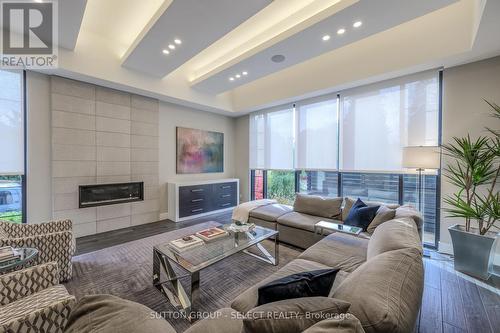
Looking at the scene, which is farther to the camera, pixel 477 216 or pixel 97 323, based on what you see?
pixel 477 216

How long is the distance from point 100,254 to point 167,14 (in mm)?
3388

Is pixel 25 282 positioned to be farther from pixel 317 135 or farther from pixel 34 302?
pixel 317 135

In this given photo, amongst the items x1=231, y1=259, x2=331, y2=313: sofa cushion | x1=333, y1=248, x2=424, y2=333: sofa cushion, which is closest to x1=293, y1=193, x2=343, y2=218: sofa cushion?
x1=231, y1=259, x2=331, y2=313: sofa cushion

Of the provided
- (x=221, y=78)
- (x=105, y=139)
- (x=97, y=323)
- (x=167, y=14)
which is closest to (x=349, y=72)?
(x=221, y=78)

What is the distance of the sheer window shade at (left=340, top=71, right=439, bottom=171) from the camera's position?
337cm

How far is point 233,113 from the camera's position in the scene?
6.09 m

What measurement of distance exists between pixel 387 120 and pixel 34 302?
4788 millimetres

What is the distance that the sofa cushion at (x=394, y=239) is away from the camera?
1.60 m

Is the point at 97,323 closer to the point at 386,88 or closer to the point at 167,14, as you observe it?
the point at 167,14

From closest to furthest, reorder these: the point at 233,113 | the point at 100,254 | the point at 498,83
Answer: the point at 498,83 → the point at 100,254 → the point at 233,113

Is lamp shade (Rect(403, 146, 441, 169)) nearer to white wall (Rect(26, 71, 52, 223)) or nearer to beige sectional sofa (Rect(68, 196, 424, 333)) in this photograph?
beige sectional sofa (Rect(68, 196, 424, 333))

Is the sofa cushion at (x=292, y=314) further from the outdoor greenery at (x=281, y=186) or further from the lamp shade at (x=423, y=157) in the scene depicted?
the outdoor greenery at (x=281, y=186)

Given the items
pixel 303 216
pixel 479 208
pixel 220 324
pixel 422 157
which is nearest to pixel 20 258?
pixel 220 324

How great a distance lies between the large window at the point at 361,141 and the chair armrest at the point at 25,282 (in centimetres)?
437
